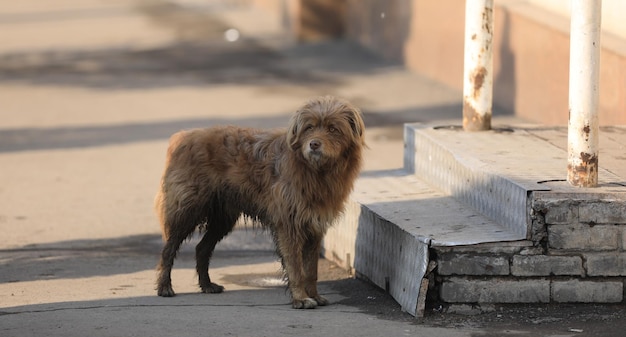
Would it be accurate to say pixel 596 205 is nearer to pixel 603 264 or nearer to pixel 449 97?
pixel 603 264

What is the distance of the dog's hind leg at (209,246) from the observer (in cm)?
850

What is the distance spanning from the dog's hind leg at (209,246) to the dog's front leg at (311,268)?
2.04 feet

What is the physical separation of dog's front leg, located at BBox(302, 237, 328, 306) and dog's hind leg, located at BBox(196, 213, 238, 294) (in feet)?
2.04

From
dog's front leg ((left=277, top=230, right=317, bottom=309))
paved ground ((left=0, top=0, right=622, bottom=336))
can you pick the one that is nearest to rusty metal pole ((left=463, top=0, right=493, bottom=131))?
paved ground ((left=0, top=0, right=622, bottom=336))

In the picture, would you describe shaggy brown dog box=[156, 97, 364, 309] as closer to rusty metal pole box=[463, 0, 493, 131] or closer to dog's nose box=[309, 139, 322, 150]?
dog's nose box=[309, 139, 322, 150]

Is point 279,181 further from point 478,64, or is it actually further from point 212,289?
point 478,64

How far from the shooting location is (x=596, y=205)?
7.27 meters

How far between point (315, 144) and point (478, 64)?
2750 millimetres

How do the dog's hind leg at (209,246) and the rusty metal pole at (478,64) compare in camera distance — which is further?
the rusty metal pole at (478,64)

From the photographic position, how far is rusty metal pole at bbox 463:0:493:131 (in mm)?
9750

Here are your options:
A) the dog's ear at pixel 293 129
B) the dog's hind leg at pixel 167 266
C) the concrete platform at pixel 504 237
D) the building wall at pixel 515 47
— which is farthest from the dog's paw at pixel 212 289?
the building wall at pixel 515 47

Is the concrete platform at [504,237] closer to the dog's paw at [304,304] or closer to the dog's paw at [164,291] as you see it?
the dog's paw at [304,304]

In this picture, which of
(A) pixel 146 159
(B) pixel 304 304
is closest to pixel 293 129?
(B) pixel 304 304

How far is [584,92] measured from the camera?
301 inches
